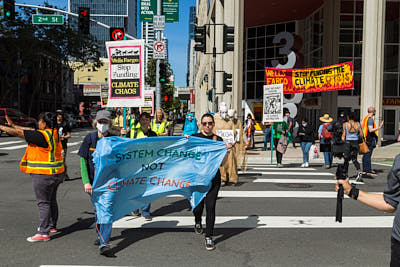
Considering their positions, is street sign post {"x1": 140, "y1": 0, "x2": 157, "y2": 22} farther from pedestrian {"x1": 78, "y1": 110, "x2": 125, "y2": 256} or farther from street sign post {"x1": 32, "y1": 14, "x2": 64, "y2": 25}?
pedestrian {"x1": 78, "y1": 110, "x2": 125, "y2": 256}

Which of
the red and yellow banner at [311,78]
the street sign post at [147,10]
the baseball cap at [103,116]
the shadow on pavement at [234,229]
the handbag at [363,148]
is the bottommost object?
the shadow on pavement at [234,229]

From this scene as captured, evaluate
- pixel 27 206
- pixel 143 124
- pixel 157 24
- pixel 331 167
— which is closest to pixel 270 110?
pixel 331 167

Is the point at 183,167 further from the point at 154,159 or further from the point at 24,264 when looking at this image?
the point at 24,264

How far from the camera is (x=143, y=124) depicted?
293 inches

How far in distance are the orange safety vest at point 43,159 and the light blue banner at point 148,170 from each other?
0.92m

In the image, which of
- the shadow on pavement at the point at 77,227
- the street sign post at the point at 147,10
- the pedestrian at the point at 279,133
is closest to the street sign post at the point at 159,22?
the street sign post at the point at 147,10

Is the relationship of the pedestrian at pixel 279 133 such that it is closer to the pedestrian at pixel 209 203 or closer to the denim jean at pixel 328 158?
the denim jean at pixel 328 158

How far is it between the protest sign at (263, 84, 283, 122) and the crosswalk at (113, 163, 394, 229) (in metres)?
1.82

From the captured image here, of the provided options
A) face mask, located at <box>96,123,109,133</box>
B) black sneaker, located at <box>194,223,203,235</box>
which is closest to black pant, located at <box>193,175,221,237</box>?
black sneaker, located at <box>194,223,203,235</box>

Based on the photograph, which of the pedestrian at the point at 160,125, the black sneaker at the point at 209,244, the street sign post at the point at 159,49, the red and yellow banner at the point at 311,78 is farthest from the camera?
the red and yellow banner at the point at 311,78

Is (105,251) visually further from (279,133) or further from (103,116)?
(279,133)

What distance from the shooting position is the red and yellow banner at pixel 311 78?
22.1m

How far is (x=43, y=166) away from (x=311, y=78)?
20.2m

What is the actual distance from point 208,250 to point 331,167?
32.3ft
